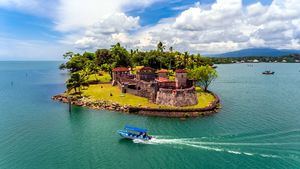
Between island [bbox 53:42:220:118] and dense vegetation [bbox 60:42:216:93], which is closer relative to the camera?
island [bbox 53:42:220:118]

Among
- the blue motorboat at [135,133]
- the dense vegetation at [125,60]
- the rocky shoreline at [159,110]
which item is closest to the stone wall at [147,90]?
the rocky shoreline at [159,110]

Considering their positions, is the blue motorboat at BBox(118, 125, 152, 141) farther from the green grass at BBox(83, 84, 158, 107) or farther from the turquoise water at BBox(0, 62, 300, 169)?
the green grass at BBox(83, 84, 158, 107)

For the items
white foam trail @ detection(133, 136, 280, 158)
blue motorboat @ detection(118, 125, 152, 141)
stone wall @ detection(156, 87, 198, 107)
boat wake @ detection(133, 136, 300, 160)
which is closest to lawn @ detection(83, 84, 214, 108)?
stone wall @ detection(156, 87, 198, 107)

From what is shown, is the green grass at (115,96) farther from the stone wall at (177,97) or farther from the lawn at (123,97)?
the stone wall at (177,97)

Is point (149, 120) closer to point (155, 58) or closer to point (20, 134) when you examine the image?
point (20, 134)

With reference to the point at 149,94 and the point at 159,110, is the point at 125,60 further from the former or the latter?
the point at 159,110

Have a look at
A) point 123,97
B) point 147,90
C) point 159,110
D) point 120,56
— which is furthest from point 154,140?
point 120,56

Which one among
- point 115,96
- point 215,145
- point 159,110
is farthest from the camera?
point 115,96
